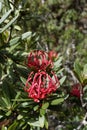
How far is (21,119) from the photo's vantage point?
1.67m

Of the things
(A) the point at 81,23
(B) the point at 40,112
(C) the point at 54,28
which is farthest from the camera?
(A) the point at 81,23

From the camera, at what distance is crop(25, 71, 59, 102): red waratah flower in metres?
1.60

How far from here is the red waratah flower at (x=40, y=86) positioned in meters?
Answer: 1.60

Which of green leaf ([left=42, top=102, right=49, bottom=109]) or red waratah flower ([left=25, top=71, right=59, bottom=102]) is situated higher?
red waratah flower ([left=25, top=71, right=59, bottom=102])

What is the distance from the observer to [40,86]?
5.32 ft

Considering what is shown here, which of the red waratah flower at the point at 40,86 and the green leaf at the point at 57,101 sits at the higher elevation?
the red waratah flower at the point at 40,86

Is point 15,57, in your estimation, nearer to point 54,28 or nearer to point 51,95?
point 51,95

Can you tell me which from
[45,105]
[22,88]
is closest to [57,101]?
[45,105]

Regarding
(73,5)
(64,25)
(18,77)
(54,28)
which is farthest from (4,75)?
(73,5)

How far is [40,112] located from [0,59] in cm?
32

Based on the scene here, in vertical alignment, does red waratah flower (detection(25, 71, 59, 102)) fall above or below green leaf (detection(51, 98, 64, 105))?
above

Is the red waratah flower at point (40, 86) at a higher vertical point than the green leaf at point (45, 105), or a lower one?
higher

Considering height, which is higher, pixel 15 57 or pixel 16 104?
pixel 15 57

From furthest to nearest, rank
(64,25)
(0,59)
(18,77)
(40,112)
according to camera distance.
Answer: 1. (64,25)
2. (18,77)
3. (0,59)
4. (40,112)
